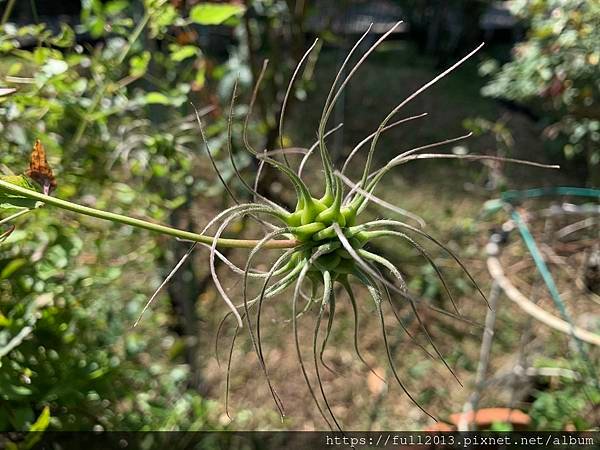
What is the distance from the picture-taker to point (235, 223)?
1.67 metres

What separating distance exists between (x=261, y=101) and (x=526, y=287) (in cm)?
112

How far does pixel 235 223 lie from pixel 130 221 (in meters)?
1.32

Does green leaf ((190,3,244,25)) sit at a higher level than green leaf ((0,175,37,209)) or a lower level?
higher

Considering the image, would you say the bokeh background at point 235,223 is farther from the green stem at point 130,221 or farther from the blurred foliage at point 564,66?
the green stem at point 130,221

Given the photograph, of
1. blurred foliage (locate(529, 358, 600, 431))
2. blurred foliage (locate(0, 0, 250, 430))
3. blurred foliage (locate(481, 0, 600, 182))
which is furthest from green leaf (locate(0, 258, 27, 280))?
blurred foliage (locate(481, 0, 600, 182))

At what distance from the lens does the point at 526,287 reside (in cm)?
203

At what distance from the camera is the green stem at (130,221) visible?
35 cm

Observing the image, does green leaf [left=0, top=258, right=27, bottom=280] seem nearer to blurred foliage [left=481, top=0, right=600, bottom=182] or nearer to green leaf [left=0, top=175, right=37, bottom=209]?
green leaf [left=0, top=175, right=37, bottom=209]

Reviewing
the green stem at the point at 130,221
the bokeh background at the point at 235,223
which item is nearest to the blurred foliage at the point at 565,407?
the bokeh background at the point at 235,223

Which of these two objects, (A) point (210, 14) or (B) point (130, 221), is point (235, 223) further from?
(B) point (130, 221)

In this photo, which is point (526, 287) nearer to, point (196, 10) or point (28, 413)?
point (196, 10)

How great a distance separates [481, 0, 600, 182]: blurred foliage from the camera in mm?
1725

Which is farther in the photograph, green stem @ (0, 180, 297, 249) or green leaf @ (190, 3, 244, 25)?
green leaf @ (190, 3, 244, 25)

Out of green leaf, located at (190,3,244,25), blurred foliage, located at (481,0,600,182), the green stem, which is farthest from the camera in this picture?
blurred foliage, located at (481,0,600,182)
